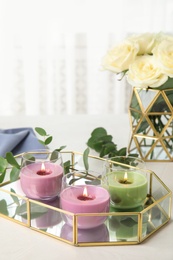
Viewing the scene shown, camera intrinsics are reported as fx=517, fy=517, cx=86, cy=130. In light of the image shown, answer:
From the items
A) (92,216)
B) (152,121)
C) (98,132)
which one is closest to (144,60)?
(152,121)

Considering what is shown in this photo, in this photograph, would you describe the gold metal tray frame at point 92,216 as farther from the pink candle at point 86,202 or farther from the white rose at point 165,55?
the white rose at point 165,55

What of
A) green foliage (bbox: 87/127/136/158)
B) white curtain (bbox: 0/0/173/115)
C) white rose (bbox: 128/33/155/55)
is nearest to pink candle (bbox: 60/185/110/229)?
green foliage (bbox: 87/127/136/158)

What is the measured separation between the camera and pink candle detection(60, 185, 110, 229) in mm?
953

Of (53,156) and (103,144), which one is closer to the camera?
(53,156)

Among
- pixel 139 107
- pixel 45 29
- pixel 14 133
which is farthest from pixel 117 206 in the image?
pixel 45 29

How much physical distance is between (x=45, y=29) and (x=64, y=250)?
2251 mm

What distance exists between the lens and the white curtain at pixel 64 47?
298cm

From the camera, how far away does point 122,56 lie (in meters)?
1.34

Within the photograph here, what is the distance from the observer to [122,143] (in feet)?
5.09

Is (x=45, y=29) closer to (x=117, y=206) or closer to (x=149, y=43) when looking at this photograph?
(x=149, y=43)

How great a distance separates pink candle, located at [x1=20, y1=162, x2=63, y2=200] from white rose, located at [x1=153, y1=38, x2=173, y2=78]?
0.38 metres

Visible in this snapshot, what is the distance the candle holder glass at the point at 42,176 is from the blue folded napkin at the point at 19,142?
0.33 meters

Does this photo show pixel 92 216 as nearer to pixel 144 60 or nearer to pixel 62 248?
pixel 62 248

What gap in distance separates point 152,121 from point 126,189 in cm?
43
